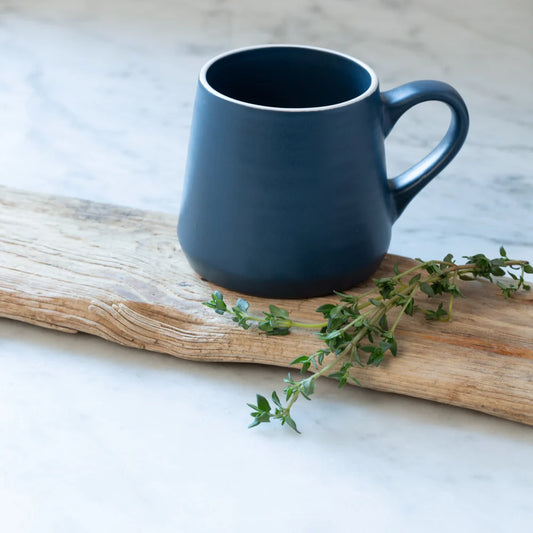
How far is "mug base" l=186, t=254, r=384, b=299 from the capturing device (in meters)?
0.63

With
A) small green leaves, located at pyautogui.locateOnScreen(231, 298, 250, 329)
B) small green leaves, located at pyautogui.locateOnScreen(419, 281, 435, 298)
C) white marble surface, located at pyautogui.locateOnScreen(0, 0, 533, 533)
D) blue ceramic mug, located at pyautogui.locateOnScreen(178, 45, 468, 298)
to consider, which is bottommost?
white marble surface, located at pyautogui.locateOnScreen(0, 0, 533, 533)

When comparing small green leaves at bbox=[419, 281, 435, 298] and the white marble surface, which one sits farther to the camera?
small green leaves at bbox=[419, 281, 435, 298]

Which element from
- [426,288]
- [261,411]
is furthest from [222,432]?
[426,288]

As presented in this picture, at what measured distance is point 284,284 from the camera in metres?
0.62

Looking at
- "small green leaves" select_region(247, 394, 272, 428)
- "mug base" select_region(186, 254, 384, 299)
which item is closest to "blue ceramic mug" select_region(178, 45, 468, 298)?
"mug base" select_region(186, 254, 384, 299)

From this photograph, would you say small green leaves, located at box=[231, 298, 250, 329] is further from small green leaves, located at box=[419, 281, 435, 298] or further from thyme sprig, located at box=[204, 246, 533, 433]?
small green leaves, located at box=[419, 281, 435, 298]

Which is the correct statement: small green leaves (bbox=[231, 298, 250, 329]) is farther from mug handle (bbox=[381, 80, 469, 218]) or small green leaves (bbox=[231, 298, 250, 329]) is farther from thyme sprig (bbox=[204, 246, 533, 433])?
mug handle (bbox=[381, 80, 469, 218])

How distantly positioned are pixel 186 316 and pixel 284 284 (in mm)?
71

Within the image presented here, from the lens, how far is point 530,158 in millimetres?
923

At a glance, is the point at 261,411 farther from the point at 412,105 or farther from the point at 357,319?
the point at 412,105

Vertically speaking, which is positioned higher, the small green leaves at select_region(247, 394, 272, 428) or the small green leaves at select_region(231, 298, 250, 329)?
the small green leaves at select_region(231, 298, 250, 329)

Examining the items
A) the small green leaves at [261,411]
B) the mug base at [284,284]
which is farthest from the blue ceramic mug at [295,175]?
the small green leaves at [261,411]

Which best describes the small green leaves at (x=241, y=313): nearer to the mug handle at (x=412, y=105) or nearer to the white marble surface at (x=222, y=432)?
the white marble surface at (x=222, y=432)

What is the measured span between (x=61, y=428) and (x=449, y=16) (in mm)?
Answer: 822
